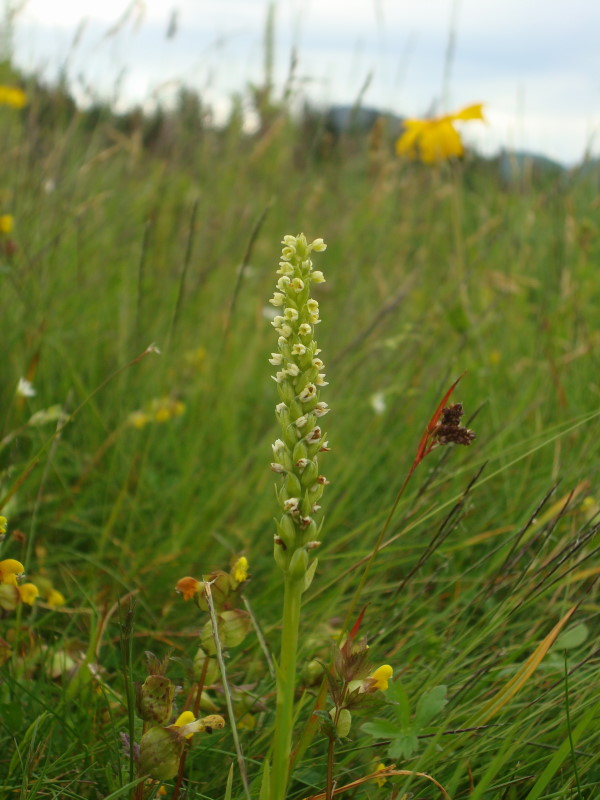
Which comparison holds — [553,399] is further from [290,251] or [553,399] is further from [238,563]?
[290,251]

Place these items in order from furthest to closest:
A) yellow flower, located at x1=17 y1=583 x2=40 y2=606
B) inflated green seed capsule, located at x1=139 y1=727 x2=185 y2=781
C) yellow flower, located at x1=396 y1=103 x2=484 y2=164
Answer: yellow flower, located at x1=396 y1=103 x2=484 y2=164 < yellow flower, located at x1=17 y1=583 x2=40 y2=606 < inflated green seed capsule, located at x1=139 y1=727 x2=185 y2=781

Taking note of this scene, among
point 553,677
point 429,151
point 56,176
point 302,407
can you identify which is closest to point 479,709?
point 553,677

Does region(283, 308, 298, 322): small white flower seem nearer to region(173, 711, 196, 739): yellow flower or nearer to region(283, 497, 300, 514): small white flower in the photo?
region(283, 497, 300, 514): small white flower

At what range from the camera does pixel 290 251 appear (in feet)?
2.52

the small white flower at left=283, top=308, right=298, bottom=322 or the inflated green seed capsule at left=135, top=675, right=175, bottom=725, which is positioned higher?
the small white flower at left=283, top=308, right=298, bottom=322

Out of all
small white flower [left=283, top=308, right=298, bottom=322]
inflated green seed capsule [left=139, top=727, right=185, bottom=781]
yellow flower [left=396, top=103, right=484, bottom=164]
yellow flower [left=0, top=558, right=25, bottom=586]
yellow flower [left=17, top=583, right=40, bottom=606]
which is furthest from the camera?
yellow flower [left=396, top=103, right=484, bottom=164]

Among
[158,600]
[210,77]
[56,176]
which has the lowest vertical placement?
[158,600]

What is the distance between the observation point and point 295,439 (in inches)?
30.8

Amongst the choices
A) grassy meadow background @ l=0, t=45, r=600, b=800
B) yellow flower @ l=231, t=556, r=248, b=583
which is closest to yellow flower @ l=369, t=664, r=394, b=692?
grassy meadow background @ l=0, t=45, r=600, b=800

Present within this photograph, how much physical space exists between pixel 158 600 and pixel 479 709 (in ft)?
2.54

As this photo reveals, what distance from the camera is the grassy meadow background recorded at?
1087 mm

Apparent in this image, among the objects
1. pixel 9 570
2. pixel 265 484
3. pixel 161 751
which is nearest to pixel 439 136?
pixel 265 484

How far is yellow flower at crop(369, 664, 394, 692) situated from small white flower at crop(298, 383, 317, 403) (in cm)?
37

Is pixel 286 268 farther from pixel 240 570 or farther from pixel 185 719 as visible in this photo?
pixel 185 719
